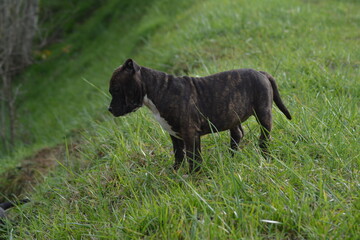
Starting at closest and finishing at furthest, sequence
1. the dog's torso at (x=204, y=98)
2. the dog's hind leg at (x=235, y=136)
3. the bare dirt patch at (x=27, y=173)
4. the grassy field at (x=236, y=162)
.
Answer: the grassy field at (x=236, y=162) < the dog's torso at (x=204, y=98) < the dog's hind leg at (x=235, y=136) < the bare dirt patch at (x=27, y=173)

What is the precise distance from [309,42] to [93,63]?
6784 mm

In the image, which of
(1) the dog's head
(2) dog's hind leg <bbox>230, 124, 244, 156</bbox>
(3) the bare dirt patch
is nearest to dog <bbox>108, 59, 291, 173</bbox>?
(1) the dog's head

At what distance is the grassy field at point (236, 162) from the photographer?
2967mm

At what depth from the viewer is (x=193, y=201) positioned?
322 centimetres

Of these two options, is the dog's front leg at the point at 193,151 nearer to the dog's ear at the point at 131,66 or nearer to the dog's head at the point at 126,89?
the dog's head at the point at 126,89

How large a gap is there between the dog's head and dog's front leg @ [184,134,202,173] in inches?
20.2

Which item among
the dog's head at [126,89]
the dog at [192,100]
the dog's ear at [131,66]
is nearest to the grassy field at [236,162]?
the dog at [192,100]

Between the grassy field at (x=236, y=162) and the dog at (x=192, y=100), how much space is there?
0.82 ft

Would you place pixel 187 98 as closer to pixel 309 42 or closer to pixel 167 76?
pixel 167 76

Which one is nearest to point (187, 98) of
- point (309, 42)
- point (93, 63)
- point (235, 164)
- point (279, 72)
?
point (235, 164)

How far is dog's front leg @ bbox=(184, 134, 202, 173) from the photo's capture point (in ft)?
12.0

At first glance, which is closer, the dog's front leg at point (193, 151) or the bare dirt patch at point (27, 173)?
the dog's front leg at point (193, 151)

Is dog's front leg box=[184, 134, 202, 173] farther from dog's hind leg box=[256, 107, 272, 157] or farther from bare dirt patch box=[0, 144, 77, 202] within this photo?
bare dirt patch box=[0, 144, 77, 202]

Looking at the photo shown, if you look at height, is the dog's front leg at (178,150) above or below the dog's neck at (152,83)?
below
